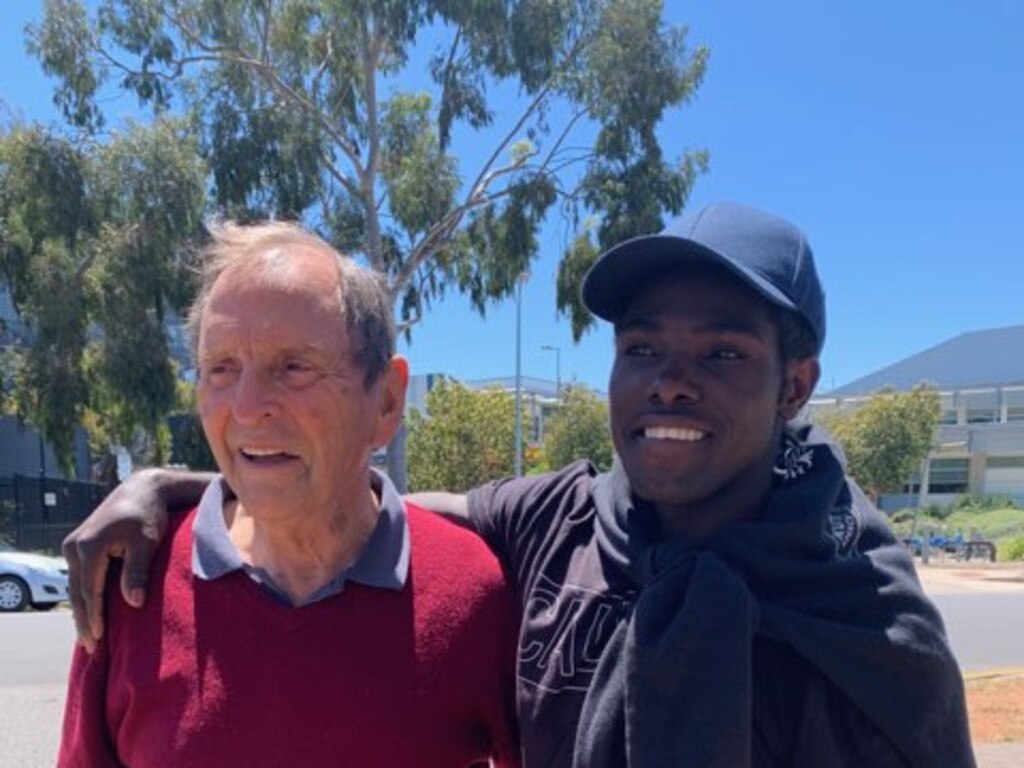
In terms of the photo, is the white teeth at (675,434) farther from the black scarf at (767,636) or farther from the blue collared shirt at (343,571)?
the blue collared shirt at (343,571)

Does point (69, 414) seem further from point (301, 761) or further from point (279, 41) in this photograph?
point (301, 761)

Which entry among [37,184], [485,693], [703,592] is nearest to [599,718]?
[703,592]

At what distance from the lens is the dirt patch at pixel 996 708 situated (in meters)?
6.76

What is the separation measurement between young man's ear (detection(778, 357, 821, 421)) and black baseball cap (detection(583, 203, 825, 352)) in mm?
43

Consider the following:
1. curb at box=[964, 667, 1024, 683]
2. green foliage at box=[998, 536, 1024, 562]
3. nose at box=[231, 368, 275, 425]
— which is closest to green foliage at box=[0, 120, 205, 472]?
curb at box=[964, 667, 1024, 683]

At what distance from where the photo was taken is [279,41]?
1558 cm

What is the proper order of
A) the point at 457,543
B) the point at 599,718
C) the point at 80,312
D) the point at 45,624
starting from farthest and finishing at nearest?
the point at 80,312 → the point at 45,624 → the point at 457,543 → the point at 599,718

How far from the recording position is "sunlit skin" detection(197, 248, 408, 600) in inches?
76.0

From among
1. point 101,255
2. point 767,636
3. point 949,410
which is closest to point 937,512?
point 949,410

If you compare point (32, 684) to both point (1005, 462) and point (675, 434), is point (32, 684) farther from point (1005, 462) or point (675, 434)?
point (1005, 462)

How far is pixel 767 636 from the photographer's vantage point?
1617 millimetres

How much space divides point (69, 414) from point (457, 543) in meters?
16.6

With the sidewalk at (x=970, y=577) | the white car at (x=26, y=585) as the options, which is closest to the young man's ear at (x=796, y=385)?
the white car at (x=26, y=585)

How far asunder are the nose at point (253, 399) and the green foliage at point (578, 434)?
35.6 meters
